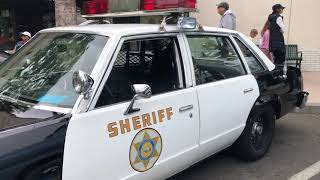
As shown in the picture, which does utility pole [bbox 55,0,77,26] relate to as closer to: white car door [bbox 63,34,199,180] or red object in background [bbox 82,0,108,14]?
red object in background [bbox 82,0,108,14]

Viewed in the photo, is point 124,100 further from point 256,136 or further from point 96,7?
point 256,136

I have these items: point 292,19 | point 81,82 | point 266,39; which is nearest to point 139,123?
point 81,82

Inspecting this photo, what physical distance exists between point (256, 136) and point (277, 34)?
189 inches

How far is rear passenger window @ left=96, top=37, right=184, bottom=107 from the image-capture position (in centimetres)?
357

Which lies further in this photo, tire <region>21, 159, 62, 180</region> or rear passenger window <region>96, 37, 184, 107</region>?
rear passenger window <region>96, 37, 184, 107</region>

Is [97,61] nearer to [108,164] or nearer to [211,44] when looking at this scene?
[108,164]

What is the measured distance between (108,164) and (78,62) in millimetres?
786

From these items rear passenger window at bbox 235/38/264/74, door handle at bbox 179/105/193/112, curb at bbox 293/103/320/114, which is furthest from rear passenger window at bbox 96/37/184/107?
curb at bbox 293/103/320/114

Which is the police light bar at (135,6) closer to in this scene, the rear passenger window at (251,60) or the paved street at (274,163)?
the rear passenger window at (251,60)

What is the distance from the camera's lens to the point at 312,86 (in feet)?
30.8

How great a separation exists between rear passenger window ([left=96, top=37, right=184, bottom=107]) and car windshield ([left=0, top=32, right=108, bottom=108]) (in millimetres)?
307

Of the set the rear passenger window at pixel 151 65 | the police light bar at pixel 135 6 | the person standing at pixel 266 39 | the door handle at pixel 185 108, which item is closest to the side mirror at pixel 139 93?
the rear passenger window at pixel 151 65

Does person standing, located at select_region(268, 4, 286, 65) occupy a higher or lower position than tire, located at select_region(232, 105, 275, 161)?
higher

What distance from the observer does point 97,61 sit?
10.3 ft
